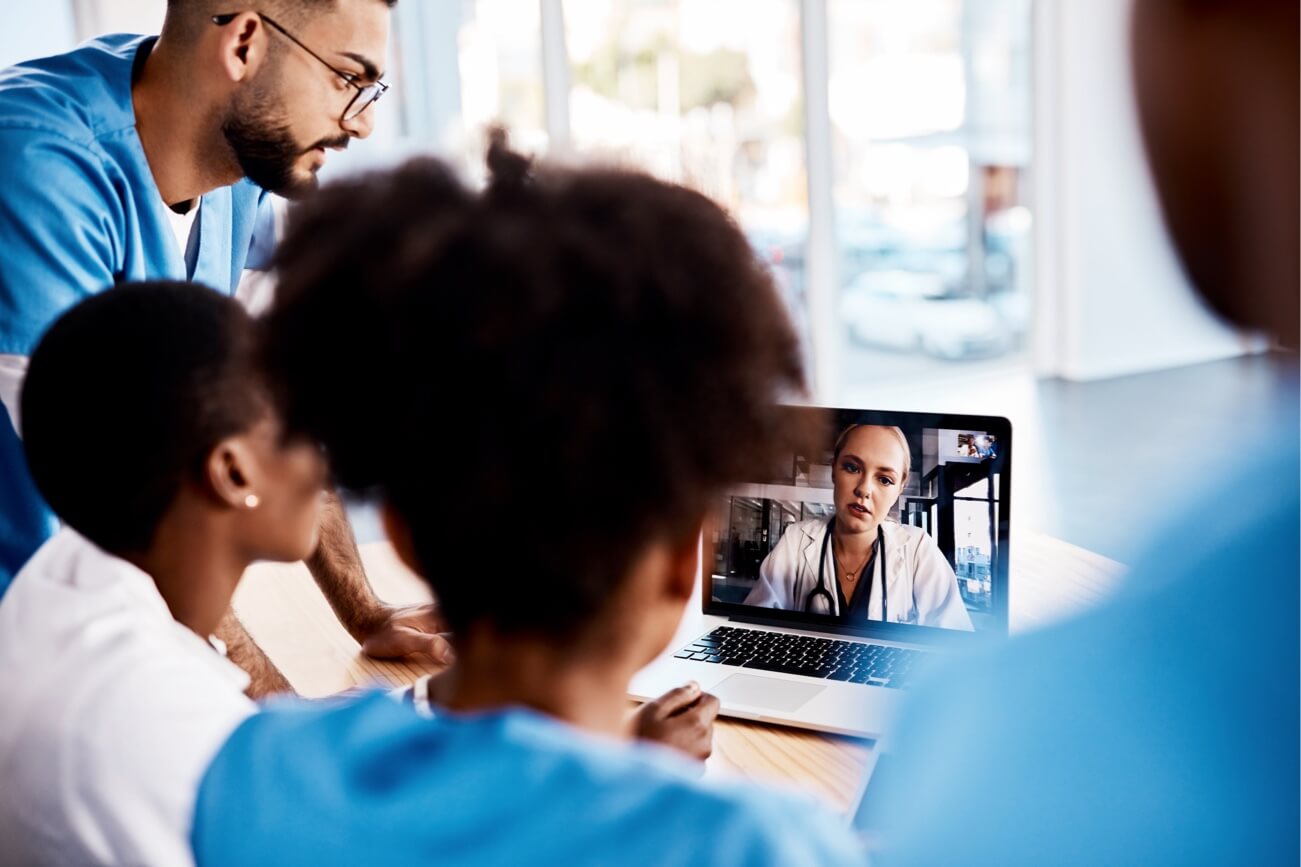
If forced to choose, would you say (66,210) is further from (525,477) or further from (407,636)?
(525,477)

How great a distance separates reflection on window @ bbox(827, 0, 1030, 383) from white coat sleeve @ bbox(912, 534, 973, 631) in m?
4.23

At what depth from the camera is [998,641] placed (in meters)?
0.55

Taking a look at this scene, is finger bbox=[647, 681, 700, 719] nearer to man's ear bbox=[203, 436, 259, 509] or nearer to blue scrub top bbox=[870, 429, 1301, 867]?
man's ear bbox=[203, 436, 259, 509]

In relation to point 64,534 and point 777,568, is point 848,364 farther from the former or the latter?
point 64,534

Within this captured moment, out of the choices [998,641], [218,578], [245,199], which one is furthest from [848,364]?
[998,641]

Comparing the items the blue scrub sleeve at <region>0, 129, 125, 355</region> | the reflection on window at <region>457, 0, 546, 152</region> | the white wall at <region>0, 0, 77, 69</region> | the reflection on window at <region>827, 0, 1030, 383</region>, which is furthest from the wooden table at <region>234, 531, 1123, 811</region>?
the reflection on window at <region>827, 0, 1030, 383</region>

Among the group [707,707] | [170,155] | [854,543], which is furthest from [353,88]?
[707,707]

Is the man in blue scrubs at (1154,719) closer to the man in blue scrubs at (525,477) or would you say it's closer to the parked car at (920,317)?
the man in blue scrubs at (525,477)

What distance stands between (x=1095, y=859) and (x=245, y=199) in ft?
4.90

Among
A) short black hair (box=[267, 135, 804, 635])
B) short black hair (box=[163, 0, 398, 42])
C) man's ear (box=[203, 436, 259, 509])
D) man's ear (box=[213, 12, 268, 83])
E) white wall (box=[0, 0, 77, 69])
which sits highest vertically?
white wall (box=[0, 0, 77, 69])

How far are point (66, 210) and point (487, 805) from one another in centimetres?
107

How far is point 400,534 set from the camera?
620mm

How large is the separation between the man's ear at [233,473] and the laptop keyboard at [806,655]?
1.71 feet

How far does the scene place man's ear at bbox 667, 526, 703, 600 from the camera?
2.04ft
